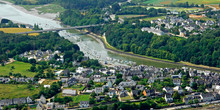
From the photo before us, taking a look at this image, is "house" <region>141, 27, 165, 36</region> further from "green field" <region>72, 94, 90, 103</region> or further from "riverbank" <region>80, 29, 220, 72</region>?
"green field" <region>72, 94, 90, 103</region>

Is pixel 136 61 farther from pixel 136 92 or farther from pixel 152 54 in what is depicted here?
pixel 136 92

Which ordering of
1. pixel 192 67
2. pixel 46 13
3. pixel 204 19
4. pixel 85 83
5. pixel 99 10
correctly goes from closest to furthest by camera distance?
pixel 85 83, pixel 192 67, pixel 204 19, pixel 99 10, pixel 46 13

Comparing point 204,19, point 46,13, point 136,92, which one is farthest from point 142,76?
point 46,13

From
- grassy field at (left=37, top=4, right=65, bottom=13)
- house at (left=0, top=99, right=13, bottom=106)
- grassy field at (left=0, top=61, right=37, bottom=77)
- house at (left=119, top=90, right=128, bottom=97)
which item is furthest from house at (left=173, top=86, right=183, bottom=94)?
grassy field at (left=37, top=4, right=65, bottom=13)

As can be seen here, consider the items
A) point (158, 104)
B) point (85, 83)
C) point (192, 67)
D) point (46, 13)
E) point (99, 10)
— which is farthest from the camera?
point (46, 13)

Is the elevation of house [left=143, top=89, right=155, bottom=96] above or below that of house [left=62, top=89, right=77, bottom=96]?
above

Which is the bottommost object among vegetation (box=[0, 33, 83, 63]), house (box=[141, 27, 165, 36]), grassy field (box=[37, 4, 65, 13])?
vegetation (box=[0, 33, 83, 63])
